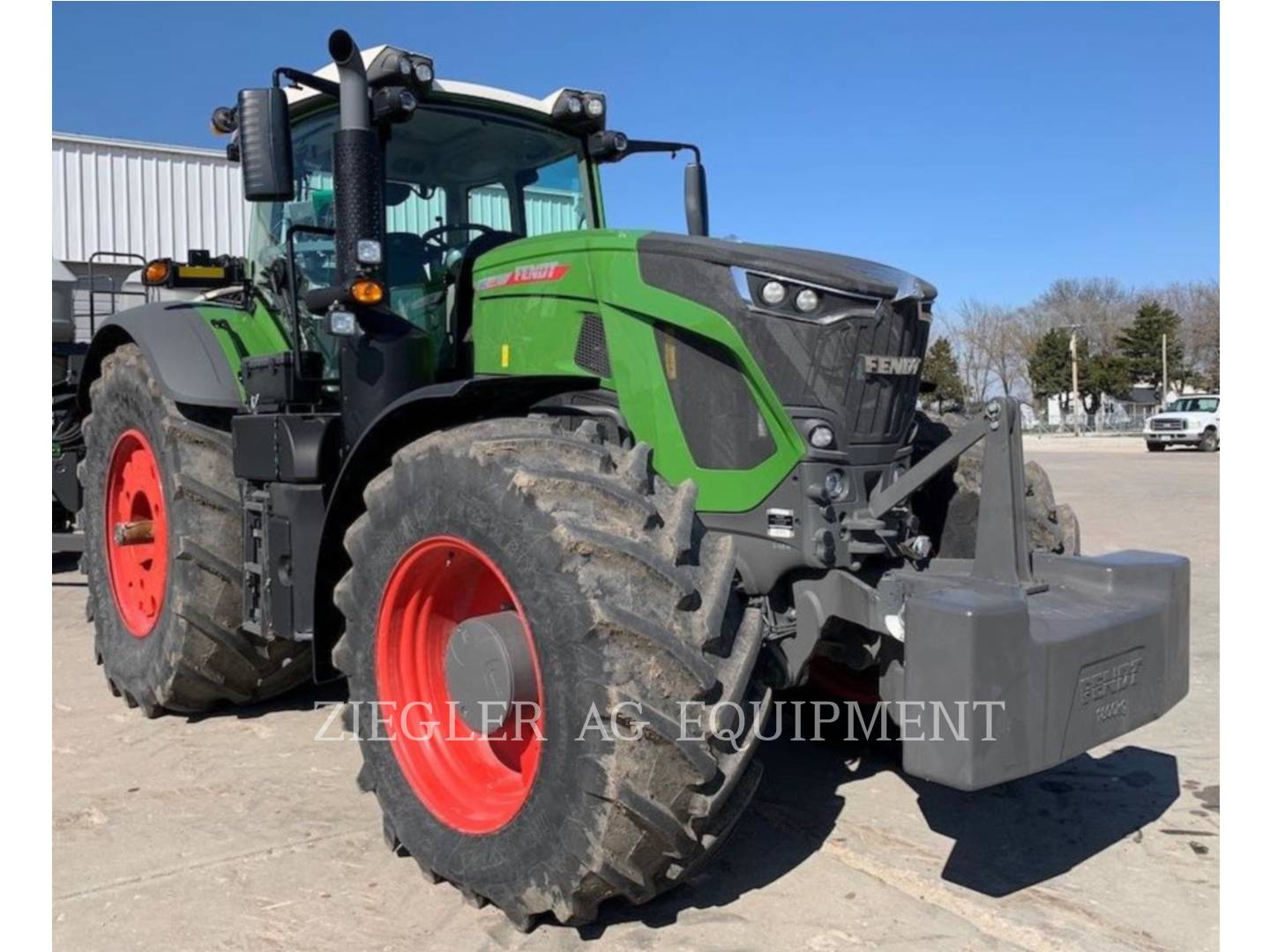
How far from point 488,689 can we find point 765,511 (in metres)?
0.95

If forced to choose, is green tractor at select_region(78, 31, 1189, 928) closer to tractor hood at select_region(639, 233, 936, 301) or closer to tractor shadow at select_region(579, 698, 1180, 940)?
tractor hood at select_region(639, 233, 936, 301)

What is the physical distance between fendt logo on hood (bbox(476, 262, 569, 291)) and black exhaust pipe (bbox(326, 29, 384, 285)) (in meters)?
0.39

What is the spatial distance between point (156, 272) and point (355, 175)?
158 cm

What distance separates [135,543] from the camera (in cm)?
530

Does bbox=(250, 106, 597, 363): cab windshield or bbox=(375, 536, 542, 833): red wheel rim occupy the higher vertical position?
bbox=(250, 106, 597, 363): cab windshield

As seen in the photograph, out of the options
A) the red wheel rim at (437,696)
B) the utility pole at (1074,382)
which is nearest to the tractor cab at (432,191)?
the red wheel rim at (437,696)

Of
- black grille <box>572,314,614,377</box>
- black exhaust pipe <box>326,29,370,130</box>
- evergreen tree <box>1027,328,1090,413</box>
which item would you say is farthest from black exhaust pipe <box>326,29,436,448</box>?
evergreen tree <box>1027,328,1090,413</box>

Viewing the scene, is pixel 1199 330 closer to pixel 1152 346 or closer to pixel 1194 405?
pixel 1152 346

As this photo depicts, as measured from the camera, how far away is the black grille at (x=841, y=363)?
336cm

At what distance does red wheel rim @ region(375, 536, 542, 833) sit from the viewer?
3477 mm

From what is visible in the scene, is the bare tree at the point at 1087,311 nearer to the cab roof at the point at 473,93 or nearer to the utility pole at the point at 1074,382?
the utility pole at the point at 1074,382

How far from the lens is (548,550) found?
2938mm

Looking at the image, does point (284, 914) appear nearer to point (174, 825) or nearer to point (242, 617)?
point (174, 825)

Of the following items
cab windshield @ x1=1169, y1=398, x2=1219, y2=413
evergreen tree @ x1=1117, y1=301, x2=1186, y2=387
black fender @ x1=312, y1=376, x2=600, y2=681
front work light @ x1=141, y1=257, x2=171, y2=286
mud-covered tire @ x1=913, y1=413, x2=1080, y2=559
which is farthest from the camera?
evergreen tree @ x1=1117, y1=301, x2=1186, y2=387
